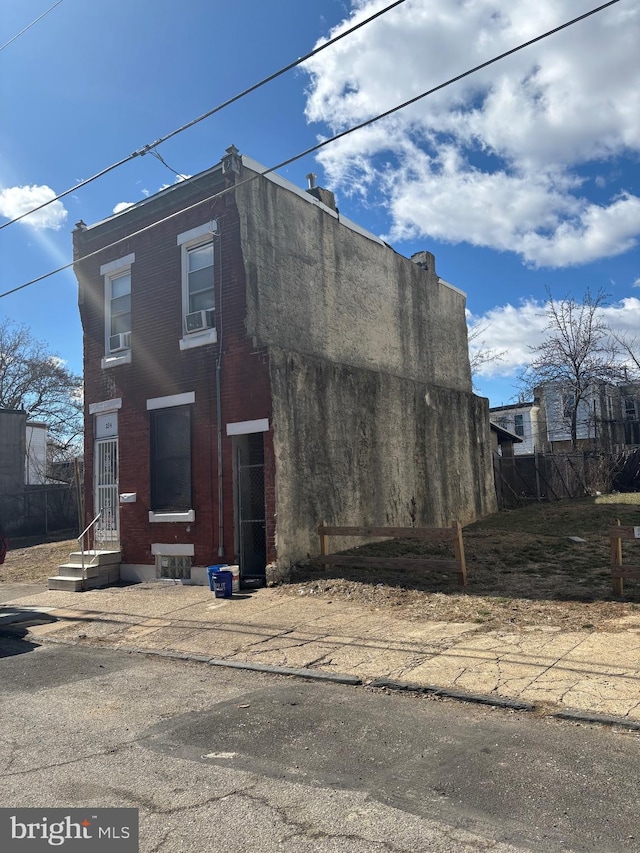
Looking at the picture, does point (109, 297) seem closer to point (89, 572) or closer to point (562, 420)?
point (89, 572)

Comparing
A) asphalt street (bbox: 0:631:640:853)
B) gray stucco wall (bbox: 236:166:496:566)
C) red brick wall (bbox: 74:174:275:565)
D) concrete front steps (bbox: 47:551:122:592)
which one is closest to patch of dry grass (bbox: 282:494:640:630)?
gray stucco wall (bbox: 236:166:496:566)

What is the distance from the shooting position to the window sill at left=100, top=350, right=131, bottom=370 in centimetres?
1539

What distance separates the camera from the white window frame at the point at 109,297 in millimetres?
15516

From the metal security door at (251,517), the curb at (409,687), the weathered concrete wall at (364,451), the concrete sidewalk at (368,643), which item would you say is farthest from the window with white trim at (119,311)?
the curb at (409,687)

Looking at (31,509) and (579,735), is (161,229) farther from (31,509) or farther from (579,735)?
(31,509)

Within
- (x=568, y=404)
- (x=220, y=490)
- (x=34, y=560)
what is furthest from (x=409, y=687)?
(x=568, y=404)

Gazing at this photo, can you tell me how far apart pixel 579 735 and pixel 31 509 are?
25152 mm

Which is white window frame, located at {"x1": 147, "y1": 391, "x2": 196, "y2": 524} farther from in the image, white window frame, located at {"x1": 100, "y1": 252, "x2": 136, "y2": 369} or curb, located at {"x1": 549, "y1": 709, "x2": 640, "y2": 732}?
curb, located at {"x1": 549, "y1": 709, "x2": 640, "y2": 732}

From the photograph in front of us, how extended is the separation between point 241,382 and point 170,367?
226cm

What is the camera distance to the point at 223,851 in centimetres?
348

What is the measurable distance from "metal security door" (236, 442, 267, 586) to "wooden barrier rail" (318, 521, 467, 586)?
4.44ft

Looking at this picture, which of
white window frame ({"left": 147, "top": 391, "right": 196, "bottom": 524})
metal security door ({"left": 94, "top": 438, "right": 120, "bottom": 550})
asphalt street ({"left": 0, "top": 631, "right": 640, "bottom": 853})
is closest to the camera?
asphalt street ({"left": 0, "top": 631, "right": 640, "bottom": 853})

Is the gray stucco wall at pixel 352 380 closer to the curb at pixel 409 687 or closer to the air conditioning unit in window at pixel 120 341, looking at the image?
the air conditioning unit in window at pixel 120 341

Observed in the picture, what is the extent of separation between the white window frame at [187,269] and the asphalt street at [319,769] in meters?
8.40
